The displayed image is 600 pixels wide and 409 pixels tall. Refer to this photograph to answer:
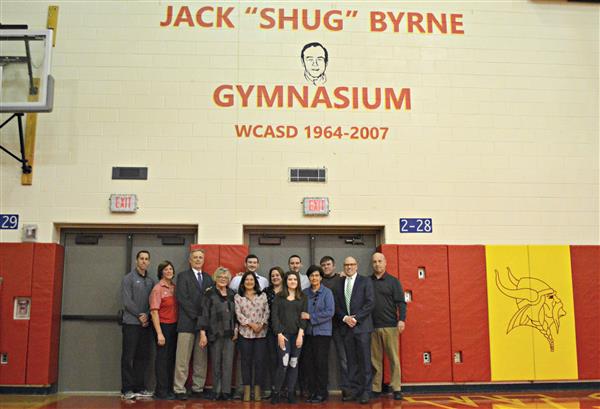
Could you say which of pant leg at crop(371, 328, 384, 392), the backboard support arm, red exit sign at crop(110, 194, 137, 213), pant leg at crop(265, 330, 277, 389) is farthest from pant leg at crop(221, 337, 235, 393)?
the backboard support arm

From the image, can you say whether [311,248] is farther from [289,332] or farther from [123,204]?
[123,204]

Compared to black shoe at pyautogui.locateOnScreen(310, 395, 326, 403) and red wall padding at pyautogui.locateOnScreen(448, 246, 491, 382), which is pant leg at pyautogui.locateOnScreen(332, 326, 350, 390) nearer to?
black shoe at pyautogui.locateOnScreen(310, 395, 326, 403)

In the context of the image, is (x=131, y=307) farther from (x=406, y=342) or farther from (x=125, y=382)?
(x=406, y=342)

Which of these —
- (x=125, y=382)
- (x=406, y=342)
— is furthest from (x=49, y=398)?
(x=406, y=342)

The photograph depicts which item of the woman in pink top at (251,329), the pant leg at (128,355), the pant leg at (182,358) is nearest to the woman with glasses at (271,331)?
the woman in pink top at (251,329)

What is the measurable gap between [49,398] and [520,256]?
629 cm

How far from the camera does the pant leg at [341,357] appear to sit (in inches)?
284

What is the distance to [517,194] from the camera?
27.2 feet

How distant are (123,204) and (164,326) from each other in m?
1.71

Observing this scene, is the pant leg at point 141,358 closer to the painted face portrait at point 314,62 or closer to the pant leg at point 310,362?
the pant leg at point 310,362

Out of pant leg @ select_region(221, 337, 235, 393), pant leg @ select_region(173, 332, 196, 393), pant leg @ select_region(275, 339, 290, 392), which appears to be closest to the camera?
pant leg @ select_region(275, 339, 290, 392)

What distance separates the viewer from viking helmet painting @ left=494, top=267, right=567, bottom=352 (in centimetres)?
793

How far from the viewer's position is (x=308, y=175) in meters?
8.12

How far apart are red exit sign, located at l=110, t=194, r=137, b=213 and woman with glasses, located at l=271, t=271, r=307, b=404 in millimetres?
2367
